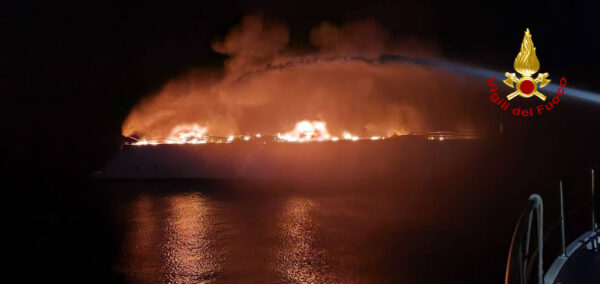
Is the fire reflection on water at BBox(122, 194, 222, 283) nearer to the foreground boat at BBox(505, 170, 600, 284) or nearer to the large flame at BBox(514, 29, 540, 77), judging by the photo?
the foreground boat at BBox(505, 170, 600, 284)

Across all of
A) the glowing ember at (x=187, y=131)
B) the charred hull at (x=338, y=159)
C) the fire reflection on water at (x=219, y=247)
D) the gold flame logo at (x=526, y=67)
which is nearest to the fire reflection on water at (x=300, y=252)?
the fire reflection on water at (x=219, y=247)

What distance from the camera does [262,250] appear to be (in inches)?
287

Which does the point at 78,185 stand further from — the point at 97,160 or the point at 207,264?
the point at 207,264

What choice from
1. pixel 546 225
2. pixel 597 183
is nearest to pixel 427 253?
pixel 546 225

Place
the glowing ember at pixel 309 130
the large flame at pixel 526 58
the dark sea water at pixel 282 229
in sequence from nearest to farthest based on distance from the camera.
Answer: the dark sea water at pixel 282 229, the large flame at pixel 526 58, the glowing ember at pixel 309 130

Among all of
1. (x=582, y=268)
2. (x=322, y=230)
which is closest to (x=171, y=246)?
(x=322, y=230)

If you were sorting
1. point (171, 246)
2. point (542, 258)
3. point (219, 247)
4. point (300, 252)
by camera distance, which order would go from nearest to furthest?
point (542, 258) < point (300, 252) < point (219, 247) < point (171, 246)

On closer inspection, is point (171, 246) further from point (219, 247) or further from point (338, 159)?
point (338, 159)

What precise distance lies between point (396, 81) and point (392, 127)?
264cm

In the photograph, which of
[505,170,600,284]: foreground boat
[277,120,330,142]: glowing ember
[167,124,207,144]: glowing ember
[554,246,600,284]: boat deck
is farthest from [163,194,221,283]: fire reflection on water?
[167,124,207,144]: glowing ember

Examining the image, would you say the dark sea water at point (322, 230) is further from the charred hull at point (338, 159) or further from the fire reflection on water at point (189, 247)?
the charred hull at point (338, 159)

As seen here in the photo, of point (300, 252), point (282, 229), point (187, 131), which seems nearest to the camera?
point (300, 252)

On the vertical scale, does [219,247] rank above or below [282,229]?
below

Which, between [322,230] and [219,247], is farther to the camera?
[322,230]
